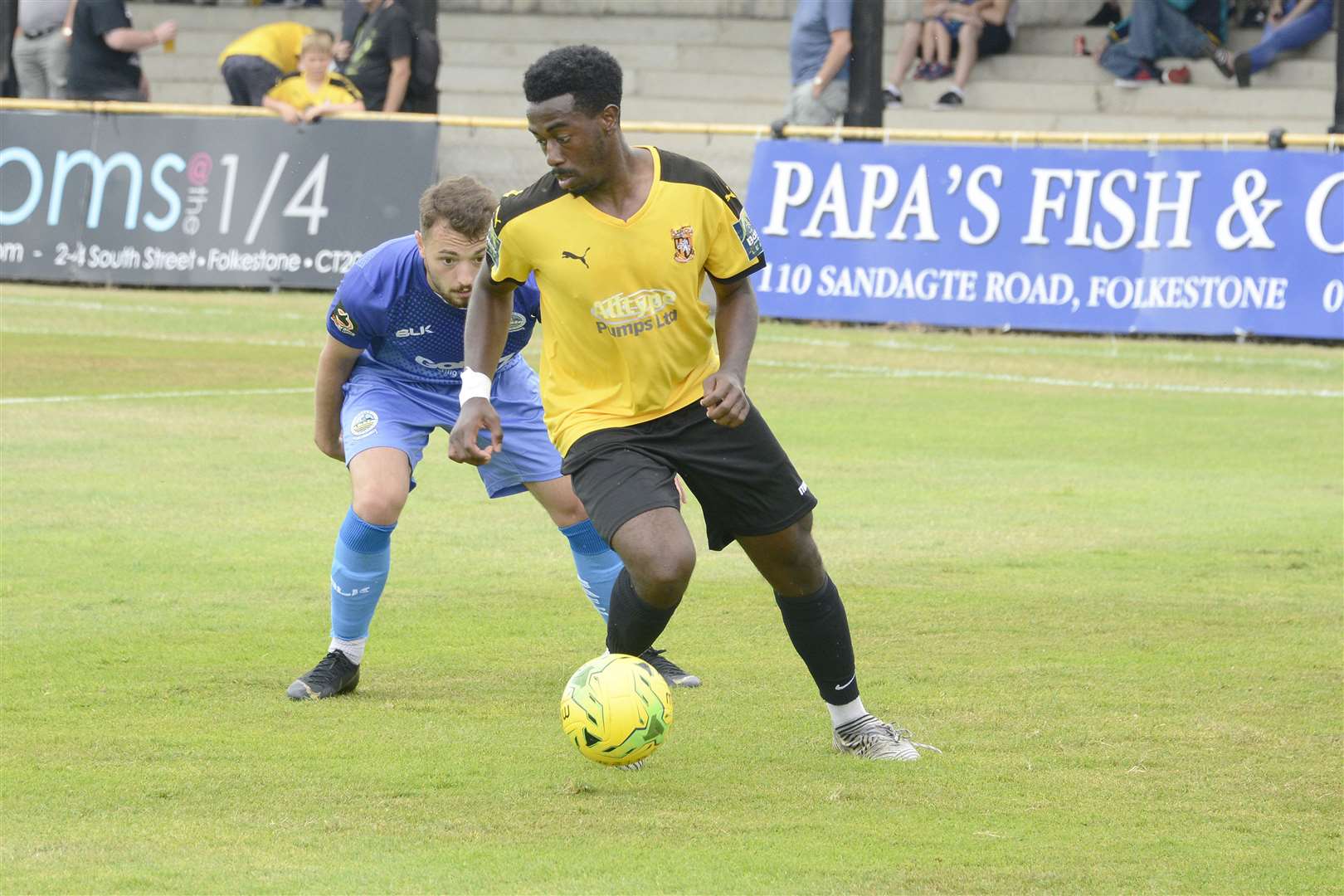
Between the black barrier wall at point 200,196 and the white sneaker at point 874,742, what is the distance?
1462cm

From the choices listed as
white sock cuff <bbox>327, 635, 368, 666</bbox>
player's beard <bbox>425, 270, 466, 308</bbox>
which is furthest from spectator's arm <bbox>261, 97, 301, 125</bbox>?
white sock cuff <bbox>327, 635, 368, 666</bbox>

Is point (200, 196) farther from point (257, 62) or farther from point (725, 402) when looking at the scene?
point (725, 402)

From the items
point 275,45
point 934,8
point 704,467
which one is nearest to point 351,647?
point 704,467

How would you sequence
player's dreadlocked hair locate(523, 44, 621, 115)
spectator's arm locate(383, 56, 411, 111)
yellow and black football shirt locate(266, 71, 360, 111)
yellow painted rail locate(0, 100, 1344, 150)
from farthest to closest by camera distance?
spectator's arm locate(383, 56, 411, 111)
yellow and black football shirt locate(266, 71, 360, 111)
yellow painted rail locate(0, 100, 1344, 150)
player's dreadlocked hair locate(523, 44, 621, 115)

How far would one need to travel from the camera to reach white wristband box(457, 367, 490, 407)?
5.80 meters

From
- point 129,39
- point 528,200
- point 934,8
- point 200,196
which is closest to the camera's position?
point 528,200

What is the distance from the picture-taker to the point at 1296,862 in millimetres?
4977

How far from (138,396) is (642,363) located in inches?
357

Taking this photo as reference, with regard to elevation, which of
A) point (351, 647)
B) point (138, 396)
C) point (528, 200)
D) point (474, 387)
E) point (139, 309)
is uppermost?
point (528, 200)

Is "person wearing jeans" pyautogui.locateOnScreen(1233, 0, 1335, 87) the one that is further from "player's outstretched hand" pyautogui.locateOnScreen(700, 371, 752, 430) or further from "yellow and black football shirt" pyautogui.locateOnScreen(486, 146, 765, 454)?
"player's outstretched hand" pyautogui.locateOnScreen(700, 371, 752, 430)

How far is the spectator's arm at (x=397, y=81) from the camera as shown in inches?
827

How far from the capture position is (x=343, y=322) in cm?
669

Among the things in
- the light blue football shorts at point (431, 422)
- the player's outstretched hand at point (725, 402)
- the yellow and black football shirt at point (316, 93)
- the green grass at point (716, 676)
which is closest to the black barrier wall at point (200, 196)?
the yellow and black football shirt at point (316, 93)

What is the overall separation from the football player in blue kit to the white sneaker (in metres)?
0.98
